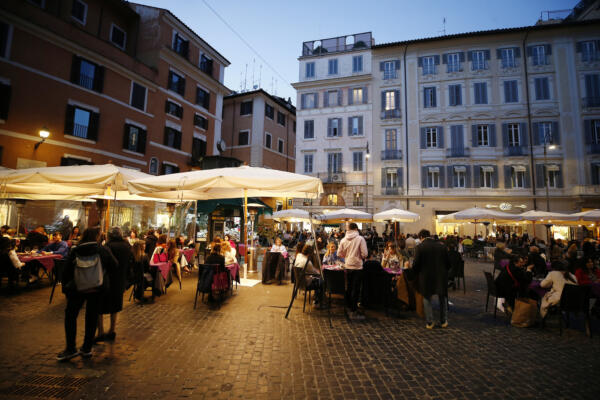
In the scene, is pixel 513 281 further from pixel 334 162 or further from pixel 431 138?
pixel 334 162

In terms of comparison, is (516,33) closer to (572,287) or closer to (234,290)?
(572,287)

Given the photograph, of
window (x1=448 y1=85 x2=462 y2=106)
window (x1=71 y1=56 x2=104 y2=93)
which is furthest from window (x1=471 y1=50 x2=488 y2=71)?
window (x1=71 y1=56 x2=104 y2=93)

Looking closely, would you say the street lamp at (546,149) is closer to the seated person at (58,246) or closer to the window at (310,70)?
the window at (310,70)

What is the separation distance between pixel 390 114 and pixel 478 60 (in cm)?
835

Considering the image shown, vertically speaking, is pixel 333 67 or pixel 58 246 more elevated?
pixel 333 67

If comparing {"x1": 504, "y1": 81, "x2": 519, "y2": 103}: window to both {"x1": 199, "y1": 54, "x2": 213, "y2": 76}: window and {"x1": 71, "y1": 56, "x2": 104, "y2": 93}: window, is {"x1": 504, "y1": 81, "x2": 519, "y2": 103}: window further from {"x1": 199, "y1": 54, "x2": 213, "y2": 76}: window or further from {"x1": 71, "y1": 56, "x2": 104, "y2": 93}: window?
{"x1": 71, "y1": 56, "x2": 104, "y2": 93}: window

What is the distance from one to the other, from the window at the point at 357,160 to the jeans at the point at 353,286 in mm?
21734

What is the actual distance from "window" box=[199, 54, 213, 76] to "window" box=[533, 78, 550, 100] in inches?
1063

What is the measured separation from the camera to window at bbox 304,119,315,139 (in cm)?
2864

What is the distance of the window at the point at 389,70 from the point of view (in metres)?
26.4

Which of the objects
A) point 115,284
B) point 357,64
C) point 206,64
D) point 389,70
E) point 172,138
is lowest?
point 115,284

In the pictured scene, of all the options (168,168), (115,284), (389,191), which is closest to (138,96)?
(168,168)

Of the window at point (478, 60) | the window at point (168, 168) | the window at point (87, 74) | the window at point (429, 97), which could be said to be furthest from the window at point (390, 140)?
the window at point (87, 74)

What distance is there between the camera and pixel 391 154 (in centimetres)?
2559
